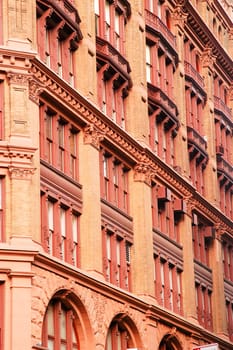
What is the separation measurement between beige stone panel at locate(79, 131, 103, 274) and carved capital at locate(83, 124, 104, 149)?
143 millimetres

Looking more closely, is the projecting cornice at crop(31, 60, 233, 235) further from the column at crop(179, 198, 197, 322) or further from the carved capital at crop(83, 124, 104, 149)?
the column at crop(179, 198, 197, 322)

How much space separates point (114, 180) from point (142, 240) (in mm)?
3601

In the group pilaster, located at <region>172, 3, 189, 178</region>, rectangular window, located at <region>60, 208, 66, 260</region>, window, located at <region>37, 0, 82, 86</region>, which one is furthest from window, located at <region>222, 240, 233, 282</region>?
rectangular window, located at <region>60, 208, 66, 260</region>

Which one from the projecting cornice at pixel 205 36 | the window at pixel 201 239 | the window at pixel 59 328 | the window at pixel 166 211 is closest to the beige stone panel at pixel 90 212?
the window at pixel 59 328

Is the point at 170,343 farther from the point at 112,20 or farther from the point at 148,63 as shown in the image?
the point at 112,20

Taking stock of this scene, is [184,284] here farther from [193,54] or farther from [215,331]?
[193,54]

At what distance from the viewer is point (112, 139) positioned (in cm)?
A: 5541

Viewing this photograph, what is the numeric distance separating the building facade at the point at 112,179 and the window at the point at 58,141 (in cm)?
9

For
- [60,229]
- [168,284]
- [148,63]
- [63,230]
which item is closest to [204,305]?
[168,284]

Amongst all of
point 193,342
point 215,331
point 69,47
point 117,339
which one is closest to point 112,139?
point 69,47

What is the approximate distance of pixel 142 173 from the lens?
5934 centimetres

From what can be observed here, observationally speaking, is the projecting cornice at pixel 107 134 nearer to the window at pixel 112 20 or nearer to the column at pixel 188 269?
the column at pixel 188 269

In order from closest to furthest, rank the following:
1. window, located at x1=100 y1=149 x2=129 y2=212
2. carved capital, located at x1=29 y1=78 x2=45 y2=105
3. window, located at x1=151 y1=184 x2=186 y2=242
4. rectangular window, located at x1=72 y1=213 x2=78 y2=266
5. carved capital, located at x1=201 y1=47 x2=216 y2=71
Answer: carved capital, located at x1=29 y1=78 x2=45 y2=105, rectangular window, located at x1=72 y1=213 x2=78 y2=266, window, located at x1=100 y1=149 x2=129 y2=212, window, located at x1=151 y1=184 x2=186 y2=242, carved capital, located at x1=201 y1=47 x2=216 y2=71

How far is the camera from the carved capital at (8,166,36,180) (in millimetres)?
45250
